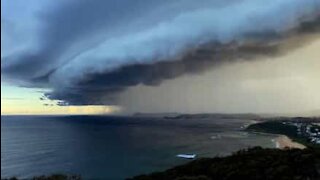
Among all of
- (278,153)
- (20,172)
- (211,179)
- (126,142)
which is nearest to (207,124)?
(126,142)

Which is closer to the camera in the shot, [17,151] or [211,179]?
[211,179]

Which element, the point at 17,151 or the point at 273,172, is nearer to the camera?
the point at 273,172

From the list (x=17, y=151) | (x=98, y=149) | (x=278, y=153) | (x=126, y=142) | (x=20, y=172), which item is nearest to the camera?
(x=278, y=153)

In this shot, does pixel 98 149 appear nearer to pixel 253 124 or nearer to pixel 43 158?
pixel 43 158

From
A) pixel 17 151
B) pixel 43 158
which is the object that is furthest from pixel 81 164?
pixel 17 151

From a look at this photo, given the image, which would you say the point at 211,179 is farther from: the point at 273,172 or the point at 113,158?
the point at 113,158

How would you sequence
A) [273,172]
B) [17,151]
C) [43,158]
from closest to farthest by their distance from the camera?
[273,172] → [43,158] → [17,151]

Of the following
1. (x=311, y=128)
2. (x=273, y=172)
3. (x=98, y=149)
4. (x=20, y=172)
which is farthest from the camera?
(x=98, y=149)

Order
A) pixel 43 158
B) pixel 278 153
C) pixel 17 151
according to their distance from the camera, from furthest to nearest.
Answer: pixel 17 151
pixel 43 158
pixel 278 153
